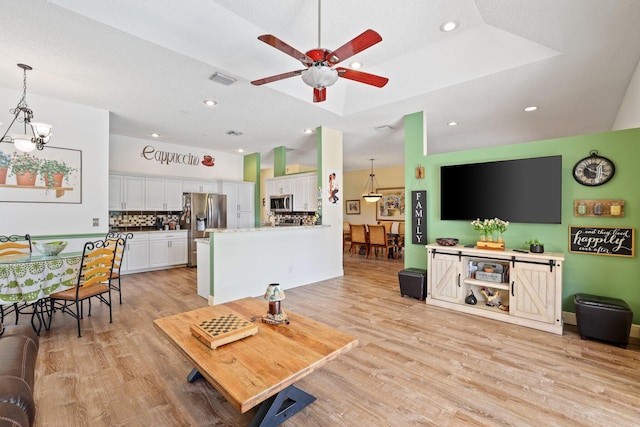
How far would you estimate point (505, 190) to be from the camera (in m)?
3.79

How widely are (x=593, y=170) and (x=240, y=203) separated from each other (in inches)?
265

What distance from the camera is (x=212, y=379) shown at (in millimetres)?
1433

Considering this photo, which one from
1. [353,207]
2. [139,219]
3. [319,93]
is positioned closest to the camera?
[319,93]

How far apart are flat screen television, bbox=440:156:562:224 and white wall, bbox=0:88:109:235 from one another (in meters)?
5.22

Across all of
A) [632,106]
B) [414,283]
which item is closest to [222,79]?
[414,283]

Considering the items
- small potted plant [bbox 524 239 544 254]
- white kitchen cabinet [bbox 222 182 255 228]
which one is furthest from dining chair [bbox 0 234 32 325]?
small potted plant [bbox 524 239 544 254]

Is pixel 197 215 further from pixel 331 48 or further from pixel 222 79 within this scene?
pixel 331 48

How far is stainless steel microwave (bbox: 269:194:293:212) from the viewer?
652 centimetres

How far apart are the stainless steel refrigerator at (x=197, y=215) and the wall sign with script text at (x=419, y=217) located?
15.4 ft

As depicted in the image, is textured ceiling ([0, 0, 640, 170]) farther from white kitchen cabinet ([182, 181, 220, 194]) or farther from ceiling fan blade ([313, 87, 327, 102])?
white kitchen cabinet ([182, 181, 220, 194])

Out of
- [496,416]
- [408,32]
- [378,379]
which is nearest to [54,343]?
[378,379]

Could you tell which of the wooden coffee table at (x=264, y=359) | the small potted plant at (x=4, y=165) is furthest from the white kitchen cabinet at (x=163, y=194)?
the wooden coffee table at (x=264, y=359)

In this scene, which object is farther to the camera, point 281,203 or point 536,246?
point 281,203

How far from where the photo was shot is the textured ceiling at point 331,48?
2.54m
